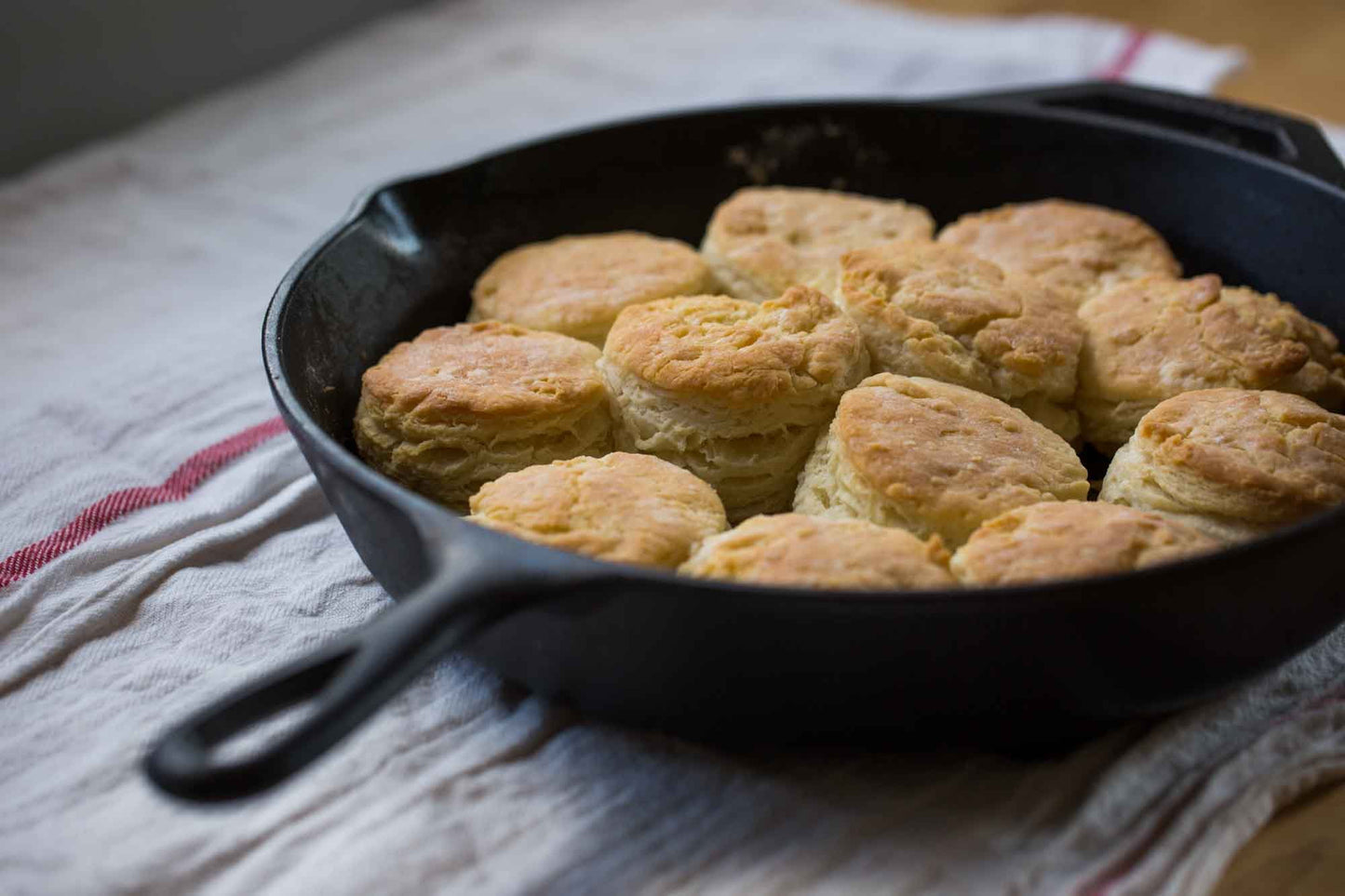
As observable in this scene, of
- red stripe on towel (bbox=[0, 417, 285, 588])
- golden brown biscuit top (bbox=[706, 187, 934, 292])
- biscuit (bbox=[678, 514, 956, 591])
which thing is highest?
golden brown biscuit top (bbox=[706, 187, 934, 292])

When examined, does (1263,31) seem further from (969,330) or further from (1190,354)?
(969,330)

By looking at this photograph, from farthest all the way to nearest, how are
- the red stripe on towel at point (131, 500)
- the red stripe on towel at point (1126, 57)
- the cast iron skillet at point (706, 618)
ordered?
1. the red stripe on towel at point (1126, 57)
2. the red stripe on towel at point (131, 500)
3. the cast iron skillet at point (706, 618)

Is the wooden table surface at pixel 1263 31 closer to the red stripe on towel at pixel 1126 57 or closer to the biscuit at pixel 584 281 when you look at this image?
the red stripe on towel at pixel 1126 57

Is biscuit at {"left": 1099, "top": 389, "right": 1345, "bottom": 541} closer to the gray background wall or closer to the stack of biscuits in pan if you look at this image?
the stack of biscuits in pan

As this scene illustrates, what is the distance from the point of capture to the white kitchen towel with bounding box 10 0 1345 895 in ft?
4.69

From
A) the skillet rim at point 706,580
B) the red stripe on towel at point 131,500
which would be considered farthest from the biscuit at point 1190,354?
the red stripe on towel at point 131,500

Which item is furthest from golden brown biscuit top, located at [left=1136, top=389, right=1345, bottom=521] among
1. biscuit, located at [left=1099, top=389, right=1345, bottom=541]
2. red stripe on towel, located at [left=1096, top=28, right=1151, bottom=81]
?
red stripe on towel, located at [left=1096, top=28, right=1151, bottom=81]

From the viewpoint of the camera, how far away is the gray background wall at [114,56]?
3.19 m

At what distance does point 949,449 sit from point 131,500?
1.31m

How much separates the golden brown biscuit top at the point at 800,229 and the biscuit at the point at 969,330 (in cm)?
17

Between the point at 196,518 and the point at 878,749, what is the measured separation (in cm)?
116

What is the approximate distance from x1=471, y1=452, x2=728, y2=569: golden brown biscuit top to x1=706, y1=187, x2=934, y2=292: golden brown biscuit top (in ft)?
2.14

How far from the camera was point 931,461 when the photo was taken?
64.8 inches

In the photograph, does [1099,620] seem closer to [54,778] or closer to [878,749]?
[878,749]
